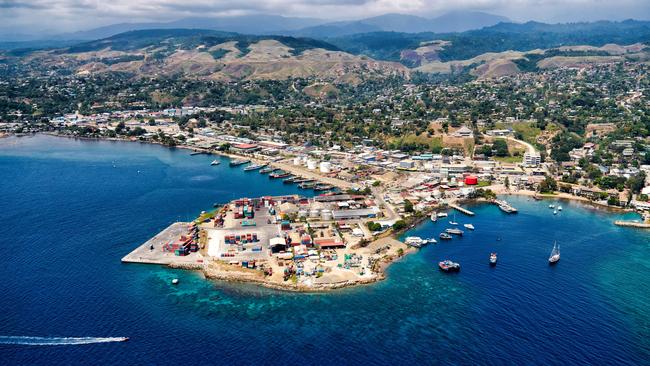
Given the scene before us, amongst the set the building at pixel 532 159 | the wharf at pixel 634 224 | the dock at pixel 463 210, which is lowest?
the dock at pixel 463 210

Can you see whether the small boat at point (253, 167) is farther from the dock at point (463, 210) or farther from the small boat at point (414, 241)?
the small boat at point (414, 241)

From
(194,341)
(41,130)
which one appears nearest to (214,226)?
(194,341)

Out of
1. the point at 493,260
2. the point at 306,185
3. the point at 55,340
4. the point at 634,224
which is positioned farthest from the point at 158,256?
the point at 634,224

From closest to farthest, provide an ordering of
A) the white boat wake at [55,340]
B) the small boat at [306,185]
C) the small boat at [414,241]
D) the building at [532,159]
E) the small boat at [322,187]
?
1. the white boat wake at [55,340]
2. the small boat at [414,241]
3. the small boat at [322,187]
4. the small boat at [306,185]
5. the building at [532,159]

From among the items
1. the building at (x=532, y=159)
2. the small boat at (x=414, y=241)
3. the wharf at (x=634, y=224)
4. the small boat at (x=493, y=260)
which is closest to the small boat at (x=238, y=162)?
the small boat at (x=414, y=241)

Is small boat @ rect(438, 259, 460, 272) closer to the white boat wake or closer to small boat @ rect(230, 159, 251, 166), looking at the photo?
the white boat wake

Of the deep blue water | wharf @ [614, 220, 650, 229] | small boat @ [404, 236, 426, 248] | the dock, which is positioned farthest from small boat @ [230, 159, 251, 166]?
wharf @ [614, 220, 650, 229]

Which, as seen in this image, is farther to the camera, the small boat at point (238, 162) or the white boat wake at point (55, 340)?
the small boat at point (238, 162)
